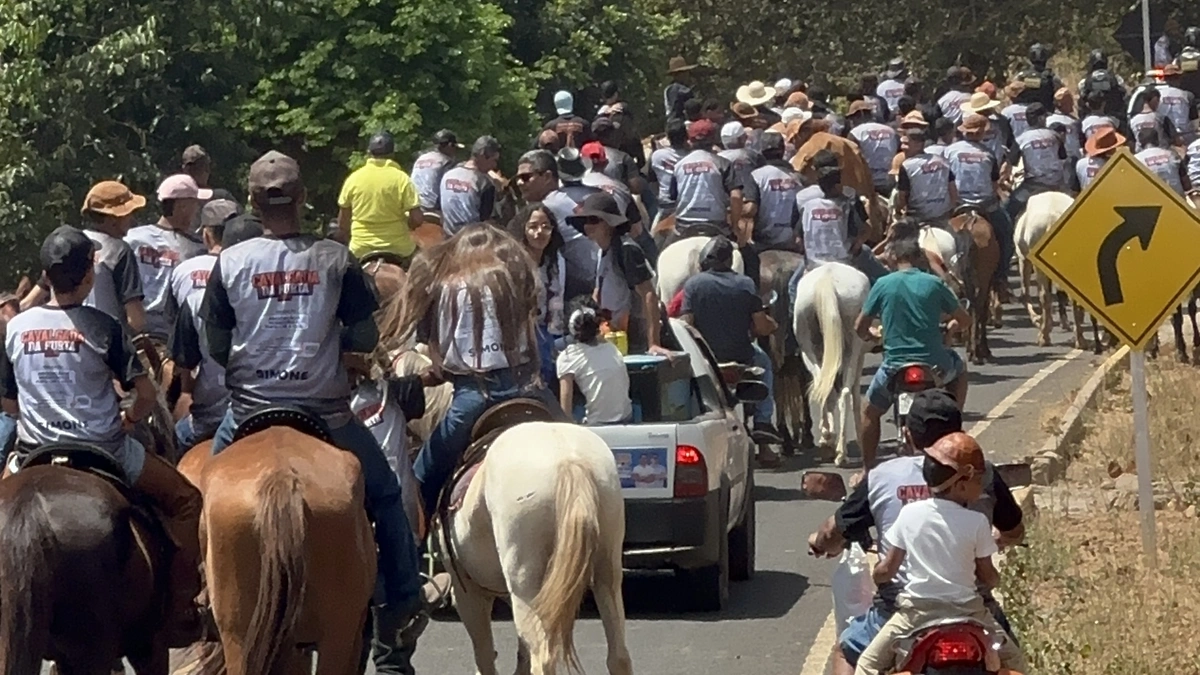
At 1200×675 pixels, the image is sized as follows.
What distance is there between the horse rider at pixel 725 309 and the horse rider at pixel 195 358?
16.9 ft

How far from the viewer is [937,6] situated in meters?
40.4

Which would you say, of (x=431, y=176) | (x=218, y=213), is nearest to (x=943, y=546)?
(x=218, y=213)

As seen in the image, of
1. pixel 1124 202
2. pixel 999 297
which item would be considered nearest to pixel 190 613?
pixel 1124 202

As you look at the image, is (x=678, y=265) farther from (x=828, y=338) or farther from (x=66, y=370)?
(x=66, y=370)

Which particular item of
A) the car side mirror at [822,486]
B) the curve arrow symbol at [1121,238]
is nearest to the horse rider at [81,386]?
the car side mirror at [822,486]

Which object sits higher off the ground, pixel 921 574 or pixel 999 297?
pixel 921 574

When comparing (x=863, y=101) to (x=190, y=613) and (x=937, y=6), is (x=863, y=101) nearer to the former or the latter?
(x=937, y=6)

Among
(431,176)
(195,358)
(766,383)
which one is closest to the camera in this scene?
(195,358)

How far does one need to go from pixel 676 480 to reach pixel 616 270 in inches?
123

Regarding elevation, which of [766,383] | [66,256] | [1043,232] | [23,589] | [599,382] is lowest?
[766,383]

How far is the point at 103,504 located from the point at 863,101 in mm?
19519

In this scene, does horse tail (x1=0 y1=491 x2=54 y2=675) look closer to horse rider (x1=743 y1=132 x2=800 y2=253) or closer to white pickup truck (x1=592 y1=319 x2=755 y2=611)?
white pickup truck (x1=592 y1=319 x2=755 y2=611)

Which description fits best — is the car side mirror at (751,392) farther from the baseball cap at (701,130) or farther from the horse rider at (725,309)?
the baseball cap at (701,130)

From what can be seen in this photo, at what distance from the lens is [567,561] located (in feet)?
30.2
